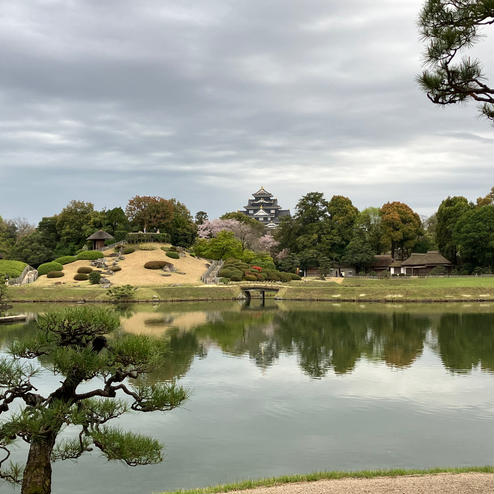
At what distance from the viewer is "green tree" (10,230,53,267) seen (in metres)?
70.8

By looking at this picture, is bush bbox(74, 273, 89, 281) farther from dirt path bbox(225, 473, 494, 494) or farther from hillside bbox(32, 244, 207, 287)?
dirt path bbox(225, 473, 494, 494)

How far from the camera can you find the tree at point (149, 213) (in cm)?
7831

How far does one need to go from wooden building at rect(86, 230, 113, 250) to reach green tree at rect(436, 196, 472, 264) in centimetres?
4789

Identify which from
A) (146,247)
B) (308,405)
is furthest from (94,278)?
(308,405)

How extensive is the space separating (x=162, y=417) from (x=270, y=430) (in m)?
3.69

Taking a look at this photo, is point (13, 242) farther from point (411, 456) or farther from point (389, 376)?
point (411, 456)

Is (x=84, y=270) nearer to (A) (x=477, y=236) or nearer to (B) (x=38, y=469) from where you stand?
(A) (x=477, y=236)

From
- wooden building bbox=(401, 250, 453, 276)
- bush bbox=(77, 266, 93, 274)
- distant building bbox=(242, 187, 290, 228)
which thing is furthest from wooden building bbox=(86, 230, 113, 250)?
distant building bbox=(242, 187, 290, 228)

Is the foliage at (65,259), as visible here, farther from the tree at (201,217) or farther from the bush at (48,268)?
the tree at (201,217)

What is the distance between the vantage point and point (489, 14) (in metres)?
7.79

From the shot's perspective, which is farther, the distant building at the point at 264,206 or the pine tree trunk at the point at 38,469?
the distant building at the point at 264,206

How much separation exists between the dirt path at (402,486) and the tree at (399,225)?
68066 millimetres

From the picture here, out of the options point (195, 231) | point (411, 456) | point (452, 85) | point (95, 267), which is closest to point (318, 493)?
point (411, 456)

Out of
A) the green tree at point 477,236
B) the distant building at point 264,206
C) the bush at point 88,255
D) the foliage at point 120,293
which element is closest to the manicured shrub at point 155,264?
the bush at point 88,255
